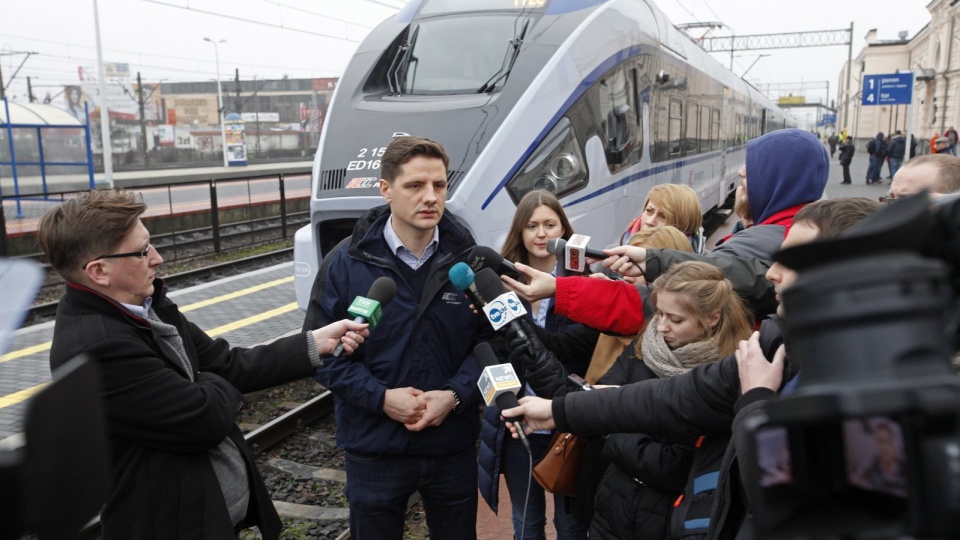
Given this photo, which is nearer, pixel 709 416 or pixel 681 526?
pixel 709 416

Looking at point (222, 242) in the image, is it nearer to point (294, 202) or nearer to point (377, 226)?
point (294, 202)

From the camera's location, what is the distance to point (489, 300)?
278 centimetres

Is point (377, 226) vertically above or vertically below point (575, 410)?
above

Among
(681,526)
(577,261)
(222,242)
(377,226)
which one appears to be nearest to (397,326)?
(377,226)

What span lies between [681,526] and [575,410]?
461mm

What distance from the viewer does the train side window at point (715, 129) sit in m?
14.0

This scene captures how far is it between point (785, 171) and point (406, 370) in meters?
1.88

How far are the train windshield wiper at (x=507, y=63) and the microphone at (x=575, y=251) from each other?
3349 mm

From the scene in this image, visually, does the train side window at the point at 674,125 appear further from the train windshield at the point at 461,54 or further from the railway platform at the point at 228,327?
the railway platform at the point at 228,327

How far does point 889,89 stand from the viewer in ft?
58.4

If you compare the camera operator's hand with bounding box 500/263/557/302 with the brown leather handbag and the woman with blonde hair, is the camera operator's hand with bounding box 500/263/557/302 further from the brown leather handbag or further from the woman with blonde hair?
the woman with blonde hair

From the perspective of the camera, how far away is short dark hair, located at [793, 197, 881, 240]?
196 cm

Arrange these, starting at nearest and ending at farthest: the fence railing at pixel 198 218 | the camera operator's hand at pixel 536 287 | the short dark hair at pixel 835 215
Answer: the short dark hair at pixel 835 215 < the camera operator's hand at pixel 536 287 < the fence railing at pixel 198 218

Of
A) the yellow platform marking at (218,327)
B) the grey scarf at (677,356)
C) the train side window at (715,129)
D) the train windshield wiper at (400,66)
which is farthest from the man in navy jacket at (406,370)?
the train side window at (715,129)
